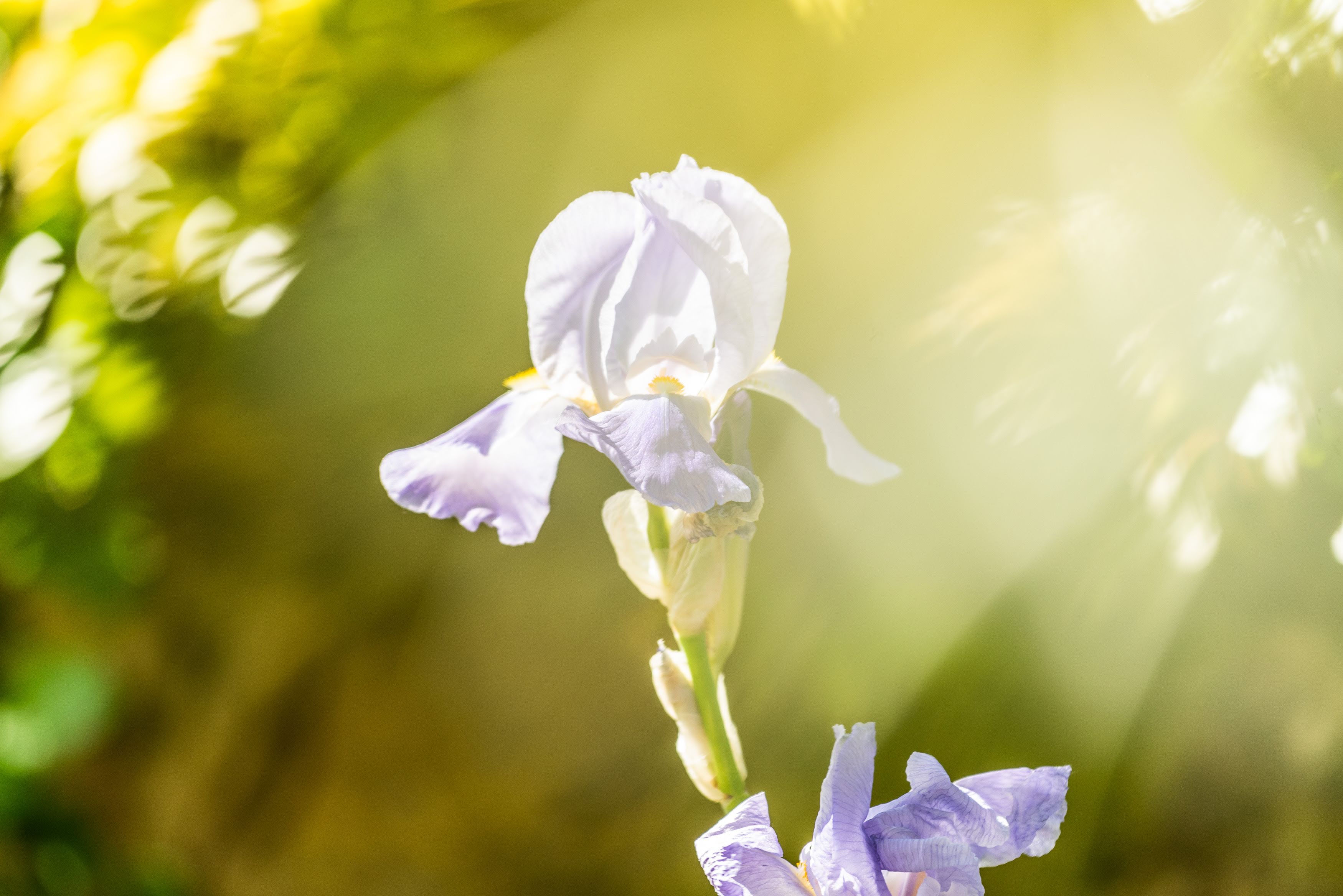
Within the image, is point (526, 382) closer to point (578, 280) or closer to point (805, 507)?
point (578, 280)

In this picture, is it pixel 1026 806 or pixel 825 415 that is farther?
pixel 825 415

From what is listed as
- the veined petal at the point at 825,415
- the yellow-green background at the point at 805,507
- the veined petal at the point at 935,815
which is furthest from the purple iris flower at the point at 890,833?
the yellow-green background at the point at 805,507

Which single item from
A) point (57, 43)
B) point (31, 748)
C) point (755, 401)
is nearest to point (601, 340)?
point (755, 401)

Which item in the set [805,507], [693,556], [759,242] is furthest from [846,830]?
[805,507]

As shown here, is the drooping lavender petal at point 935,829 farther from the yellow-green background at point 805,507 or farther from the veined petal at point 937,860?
the yellow-green background at point 805,507

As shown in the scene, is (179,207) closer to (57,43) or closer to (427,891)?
(57,43)

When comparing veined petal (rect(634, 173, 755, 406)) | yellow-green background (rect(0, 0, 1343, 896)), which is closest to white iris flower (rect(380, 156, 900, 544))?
veined petal (rect(634, 173, 755, 406))

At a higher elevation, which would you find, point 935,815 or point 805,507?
point 935,815

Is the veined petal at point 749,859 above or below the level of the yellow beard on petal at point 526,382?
below
